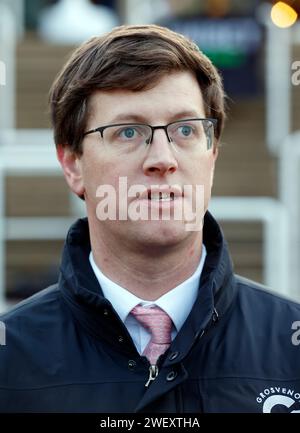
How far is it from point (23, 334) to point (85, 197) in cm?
42

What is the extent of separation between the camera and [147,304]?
9.32 ft

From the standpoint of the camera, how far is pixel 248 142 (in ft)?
28.0

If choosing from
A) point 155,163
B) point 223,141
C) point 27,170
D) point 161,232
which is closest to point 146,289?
point 161,232

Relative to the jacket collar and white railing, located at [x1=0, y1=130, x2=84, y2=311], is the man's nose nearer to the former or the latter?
the jacket collar

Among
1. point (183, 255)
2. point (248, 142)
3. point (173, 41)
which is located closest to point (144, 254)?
point (183, 255)

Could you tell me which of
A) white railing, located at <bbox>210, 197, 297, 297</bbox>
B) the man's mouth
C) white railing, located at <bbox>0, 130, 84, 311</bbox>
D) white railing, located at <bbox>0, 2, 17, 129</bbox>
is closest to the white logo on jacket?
the man's mouth

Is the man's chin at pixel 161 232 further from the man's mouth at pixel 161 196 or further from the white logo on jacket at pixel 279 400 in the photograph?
the white logo on jacket at pixel 279 400

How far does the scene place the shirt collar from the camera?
9.28 ft

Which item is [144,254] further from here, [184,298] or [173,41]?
[173,41]

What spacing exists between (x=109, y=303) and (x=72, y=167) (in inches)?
17.8

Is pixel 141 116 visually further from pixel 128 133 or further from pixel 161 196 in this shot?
pixel 161 196

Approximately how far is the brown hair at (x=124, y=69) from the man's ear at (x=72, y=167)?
0.07ft

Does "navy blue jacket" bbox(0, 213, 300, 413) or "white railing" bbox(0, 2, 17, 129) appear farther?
"white railing" bbox(0, 2, 17, 129)

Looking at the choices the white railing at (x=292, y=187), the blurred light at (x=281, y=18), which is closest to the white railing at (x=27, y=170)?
the white railing at (x=292, y=187)
